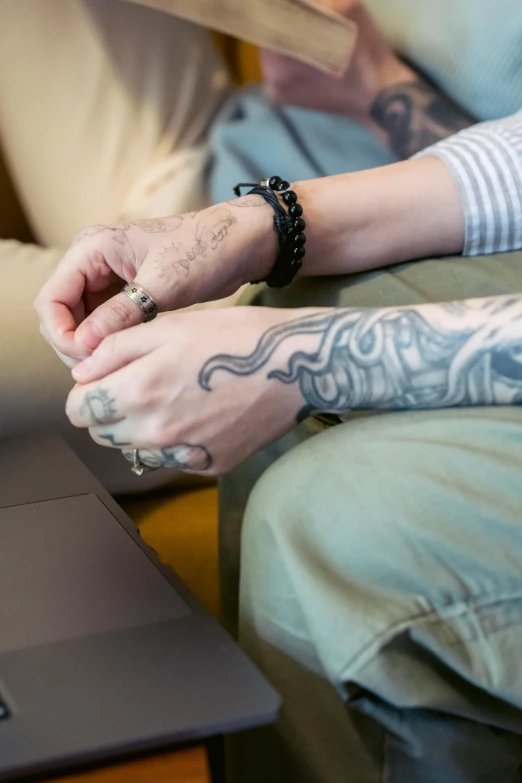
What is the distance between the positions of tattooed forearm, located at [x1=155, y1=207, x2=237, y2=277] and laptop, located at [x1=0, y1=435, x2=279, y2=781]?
21 centimetres

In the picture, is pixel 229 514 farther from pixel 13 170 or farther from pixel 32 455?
pixel 13 170

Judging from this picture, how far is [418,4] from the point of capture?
0.98 meters

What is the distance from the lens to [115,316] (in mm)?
587

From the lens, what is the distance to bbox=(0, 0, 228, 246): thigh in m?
0.95

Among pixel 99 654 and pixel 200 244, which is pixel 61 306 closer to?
pixel 200 244

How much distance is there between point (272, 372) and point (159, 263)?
0.16 metres

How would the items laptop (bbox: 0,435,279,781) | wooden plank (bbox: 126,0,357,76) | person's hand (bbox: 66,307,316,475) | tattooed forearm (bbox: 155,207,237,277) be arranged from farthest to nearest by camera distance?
wooden plank (bbox: 126,0,357,76), tattooed forearm (bbox: 155,207,237,277), person's hand (bbox: 66,307,316,475), laptop (bbox: 0,435,279,781)

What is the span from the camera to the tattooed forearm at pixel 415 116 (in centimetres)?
96

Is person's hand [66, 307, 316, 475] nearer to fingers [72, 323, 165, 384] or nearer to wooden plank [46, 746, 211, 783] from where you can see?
fingers [72, 323, 165, 384]

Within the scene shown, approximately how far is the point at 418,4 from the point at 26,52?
19.9 inches

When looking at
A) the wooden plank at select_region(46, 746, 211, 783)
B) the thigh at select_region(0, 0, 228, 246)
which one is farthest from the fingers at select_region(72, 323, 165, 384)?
the thigh at select_region(0, 0, 228, 246)

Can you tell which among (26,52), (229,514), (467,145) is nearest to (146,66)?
(26,52)

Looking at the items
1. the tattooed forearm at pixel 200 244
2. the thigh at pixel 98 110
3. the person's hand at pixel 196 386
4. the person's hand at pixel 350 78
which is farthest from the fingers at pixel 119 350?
the person's hand at pixel 350 78

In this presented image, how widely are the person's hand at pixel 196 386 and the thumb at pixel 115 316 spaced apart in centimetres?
3
